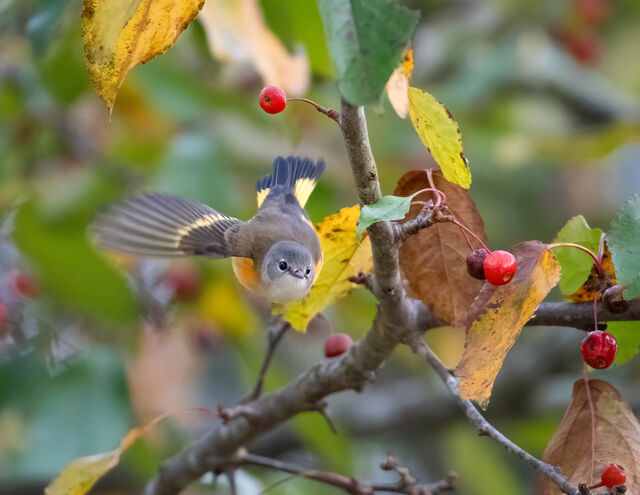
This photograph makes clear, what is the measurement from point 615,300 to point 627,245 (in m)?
0.08

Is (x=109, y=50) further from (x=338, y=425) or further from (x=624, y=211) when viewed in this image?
(x=338, y=425)

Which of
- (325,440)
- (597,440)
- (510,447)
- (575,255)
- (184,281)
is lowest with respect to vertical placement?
(325,440)

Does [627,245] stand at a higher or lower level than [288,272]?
higher

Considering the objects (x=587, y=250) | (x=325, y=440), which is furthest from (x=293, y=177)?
(x=325, y=440)

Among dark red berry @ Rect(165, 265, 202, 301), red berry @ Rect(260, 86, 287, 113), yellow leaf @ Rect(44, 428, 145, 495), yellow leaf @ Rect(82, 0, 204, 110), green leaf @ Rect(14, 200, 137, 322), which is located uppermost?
yellow leaf @ Rect(82, 0, 204, 110)

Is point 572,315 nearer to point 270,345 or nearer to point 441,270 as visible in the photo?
point 441,270

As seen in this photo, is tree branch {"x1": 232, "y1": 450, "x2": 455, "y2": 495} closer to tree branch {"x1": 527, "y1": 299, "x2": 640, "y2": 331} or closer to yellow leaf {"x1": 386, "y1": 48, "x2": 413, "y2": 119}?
tree branch {"x1": 527, "y1": 299, "x2": 640, "y2": 331}

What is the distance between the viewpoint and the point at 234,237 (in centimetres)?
112

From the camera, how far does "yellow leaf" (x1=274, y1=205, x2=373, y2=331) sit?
3.41 feet

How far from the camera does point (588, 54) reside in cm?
351

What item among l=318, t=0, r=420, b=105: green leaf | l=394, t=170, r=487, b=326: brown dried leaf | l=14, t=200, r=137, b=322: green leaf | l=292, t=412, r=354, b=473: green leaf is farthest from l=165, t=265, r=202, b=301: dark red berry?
l=318, t=0, r=420, b=105: green leaf

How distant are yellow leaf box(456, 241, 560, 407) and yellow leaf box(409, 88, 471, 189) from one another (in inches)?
4.4

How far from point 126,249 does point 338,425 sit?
1709mm

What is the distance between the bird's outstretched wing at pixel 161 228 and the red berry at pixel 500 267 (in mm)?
375
